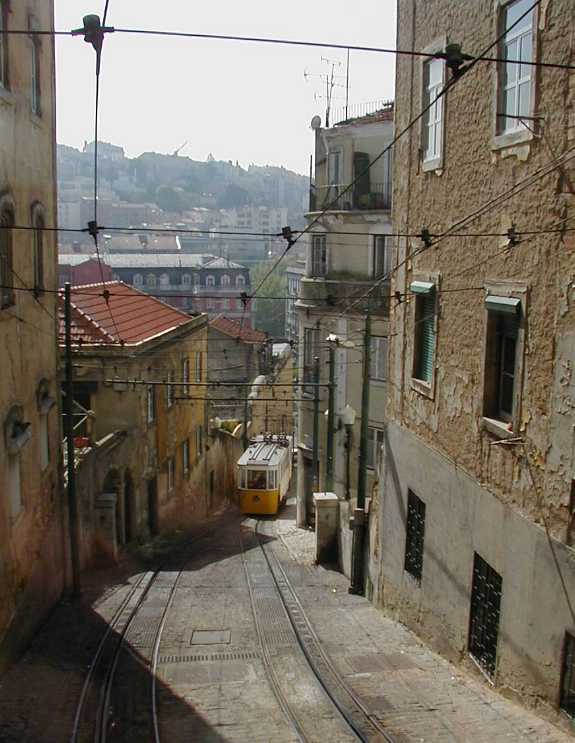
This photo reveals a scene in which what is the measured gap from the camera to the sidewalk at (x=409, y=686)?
812cm

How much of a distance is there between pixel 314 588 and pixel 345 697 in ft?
24.0

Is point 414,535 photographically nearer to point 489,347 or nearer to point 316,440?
point 489,347

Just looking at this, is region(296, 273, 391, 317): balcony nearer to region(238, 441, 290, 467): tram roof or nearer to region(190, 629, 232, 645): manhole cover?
region(238, 441, 290, 467): tram roof

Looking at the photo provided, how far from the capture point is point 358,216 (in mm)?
25797

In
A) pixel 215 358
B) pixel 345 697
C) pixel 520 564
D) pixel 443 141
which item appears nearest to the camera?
pixel 520 564

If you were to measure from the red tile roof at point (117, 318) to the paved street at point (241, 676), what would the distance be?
295 inches

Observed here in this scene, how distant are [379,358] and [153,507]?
858 centimetres

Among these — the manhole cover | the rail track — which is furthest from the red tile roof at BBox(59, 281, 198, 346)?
the manhole cover

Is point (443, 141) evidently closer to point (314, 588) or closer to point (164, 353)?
point (314, 588)

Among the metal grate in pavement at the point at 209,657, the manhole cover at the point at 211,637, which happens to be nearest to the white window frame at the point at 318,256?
the manhole cover at the point at 211,637

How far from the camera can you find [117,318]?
987 inches

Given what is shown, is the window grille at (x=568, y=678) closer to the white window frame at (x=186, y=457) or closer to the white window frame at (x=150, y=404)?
the white window frame at (x=150, y=404)

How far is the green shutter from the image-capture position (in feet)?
38.3

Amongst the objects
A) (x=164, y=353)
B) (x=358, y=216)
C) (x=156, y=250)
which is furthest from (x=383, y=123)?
(x=156, y=250)
